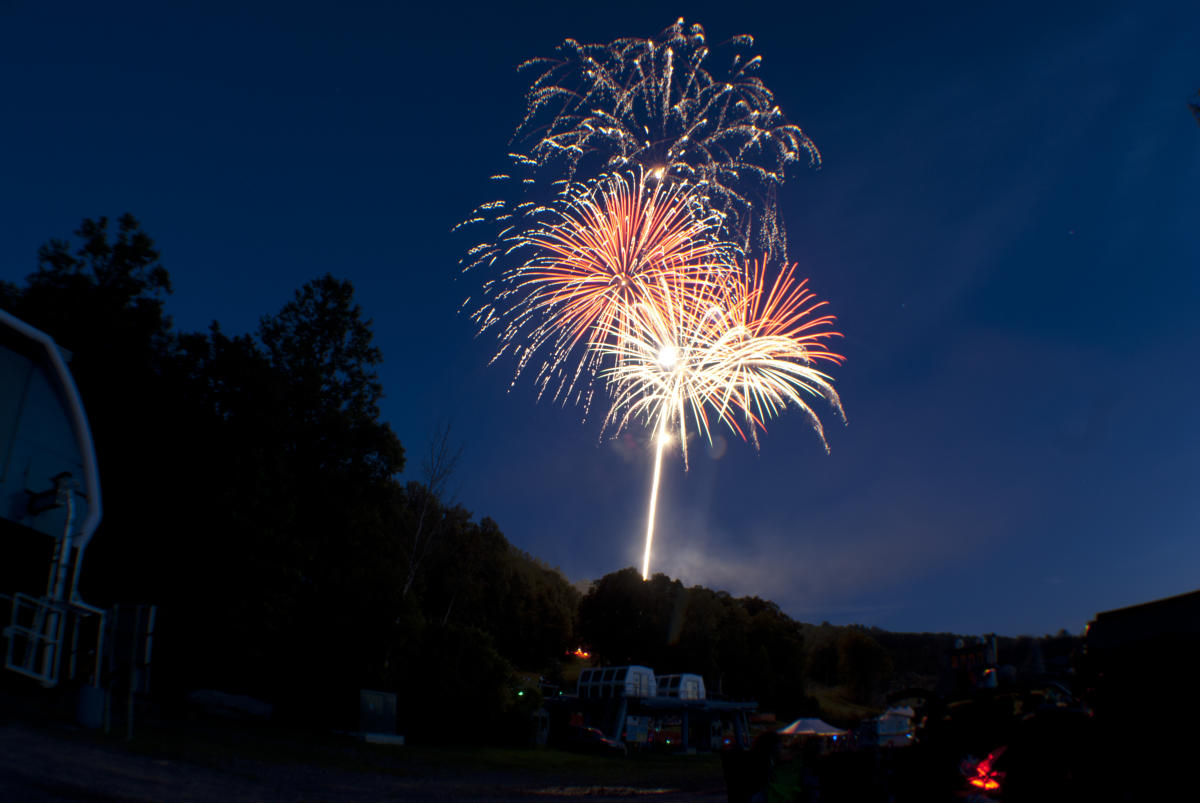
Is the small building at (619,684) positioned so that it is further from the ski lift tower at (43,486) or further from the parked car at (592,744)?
the ski lift tower at (43,486)

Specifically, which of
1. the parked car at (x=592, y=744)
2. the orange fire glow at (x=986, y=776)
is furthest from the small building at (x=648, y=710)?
the orange fire glow at (x=986, y=776)

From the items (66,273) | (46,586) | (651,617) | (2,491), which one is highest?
(66,273)

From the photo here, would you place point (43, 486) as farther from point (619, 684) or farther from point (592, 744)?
point (619, 684)

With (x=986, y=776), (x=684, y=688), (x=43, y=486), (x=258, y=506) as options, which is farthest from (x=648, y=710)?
(x=986, y=776)

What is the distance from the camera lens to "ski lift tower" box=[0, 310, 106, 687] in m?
12.3

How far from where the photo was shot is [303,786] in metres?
12.5

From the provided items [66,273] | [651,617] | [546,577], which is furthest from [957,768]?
[546,577]

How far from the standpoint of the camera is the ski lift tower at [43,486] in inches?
486

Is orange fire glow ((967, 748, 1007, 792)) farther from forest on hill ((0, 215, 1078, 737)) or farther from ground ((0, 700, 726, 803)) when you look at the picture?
forest on hill ((0, 215, 1078, 737))

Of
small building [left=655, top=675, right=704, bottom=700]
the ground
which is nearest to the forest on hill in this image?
the ground

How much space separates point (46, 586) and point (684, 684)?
1653 inches

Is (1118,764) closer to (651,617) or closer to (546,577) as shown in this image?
(651,617)

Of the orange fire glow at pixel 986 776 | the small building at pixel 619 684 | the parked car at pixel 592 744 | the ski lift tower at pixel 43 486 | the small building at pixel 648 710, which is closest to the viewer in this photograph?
the orange fire glow at pixel 986 776

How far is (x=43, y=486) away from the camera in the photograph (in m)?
13.0
